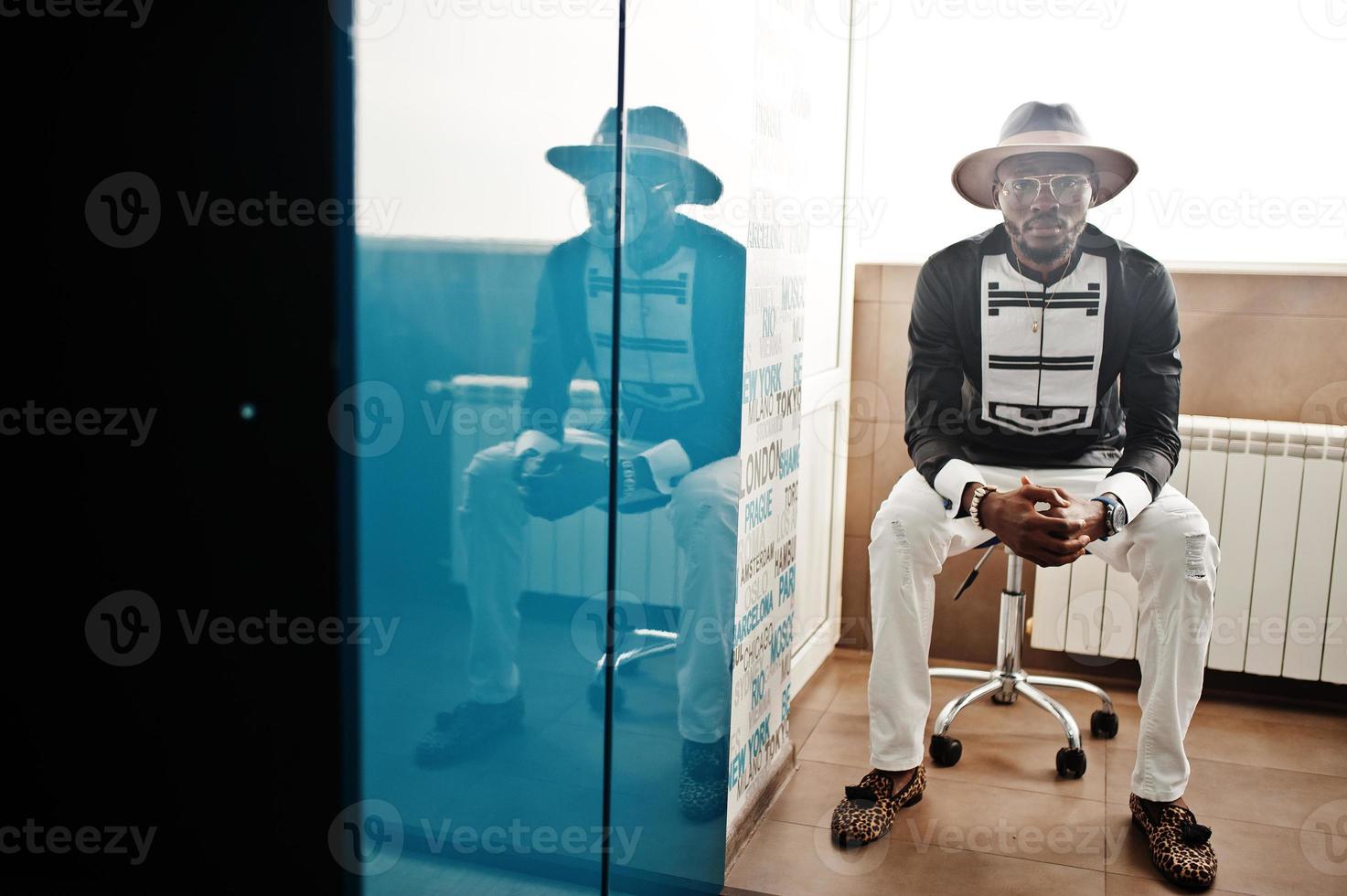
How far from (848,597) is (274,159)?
2.70m

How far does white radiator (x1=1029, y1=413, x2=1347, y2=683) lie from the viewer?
9.15 ft

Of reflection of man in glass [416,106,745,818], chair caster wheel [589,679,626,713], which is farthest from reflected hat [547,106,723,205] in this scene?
chair caster wheel [589,679,626,713]

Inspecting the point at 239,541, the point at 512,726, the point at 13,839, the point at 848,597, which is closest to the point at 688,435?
the point at 512,726

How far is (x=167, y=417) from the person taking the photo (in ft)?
3.15

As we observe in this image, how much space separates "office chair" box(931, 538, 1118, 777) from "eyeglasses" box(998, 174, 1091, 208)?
761 millimetres

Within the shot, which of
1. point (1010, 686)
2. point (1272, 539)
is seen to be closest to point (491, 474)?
point (1010, 686)

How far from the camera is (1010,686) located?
2.70 m

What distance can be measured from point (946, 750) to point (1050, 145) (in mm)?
1358

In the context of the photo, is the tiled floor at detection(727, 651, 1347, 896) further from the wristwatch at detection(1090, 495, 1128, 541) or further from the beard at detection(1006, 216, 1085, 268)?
the beard at detection(1006, 216, 1085, 268)

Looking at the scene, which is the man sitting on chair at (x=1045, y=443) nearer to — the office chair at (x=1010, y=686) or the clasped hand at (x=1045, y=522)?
the clasped hand at (x=1045, y=522)

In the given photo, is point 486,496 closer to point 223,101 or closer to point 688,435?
point 223,101

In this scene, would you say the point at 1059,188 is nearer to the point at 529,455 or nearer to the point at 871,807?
the point at 871,807

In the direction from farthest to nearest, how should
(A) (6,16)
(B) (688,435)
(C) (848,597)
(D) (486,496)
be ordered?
1. (C) (848,597)
2. (B) (688,435)
3. (D) (486,496)
4. (A) (6,16)

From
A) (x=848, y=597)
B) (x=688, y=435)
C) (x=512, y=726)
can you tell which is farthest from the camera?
(x=848, y=597)
